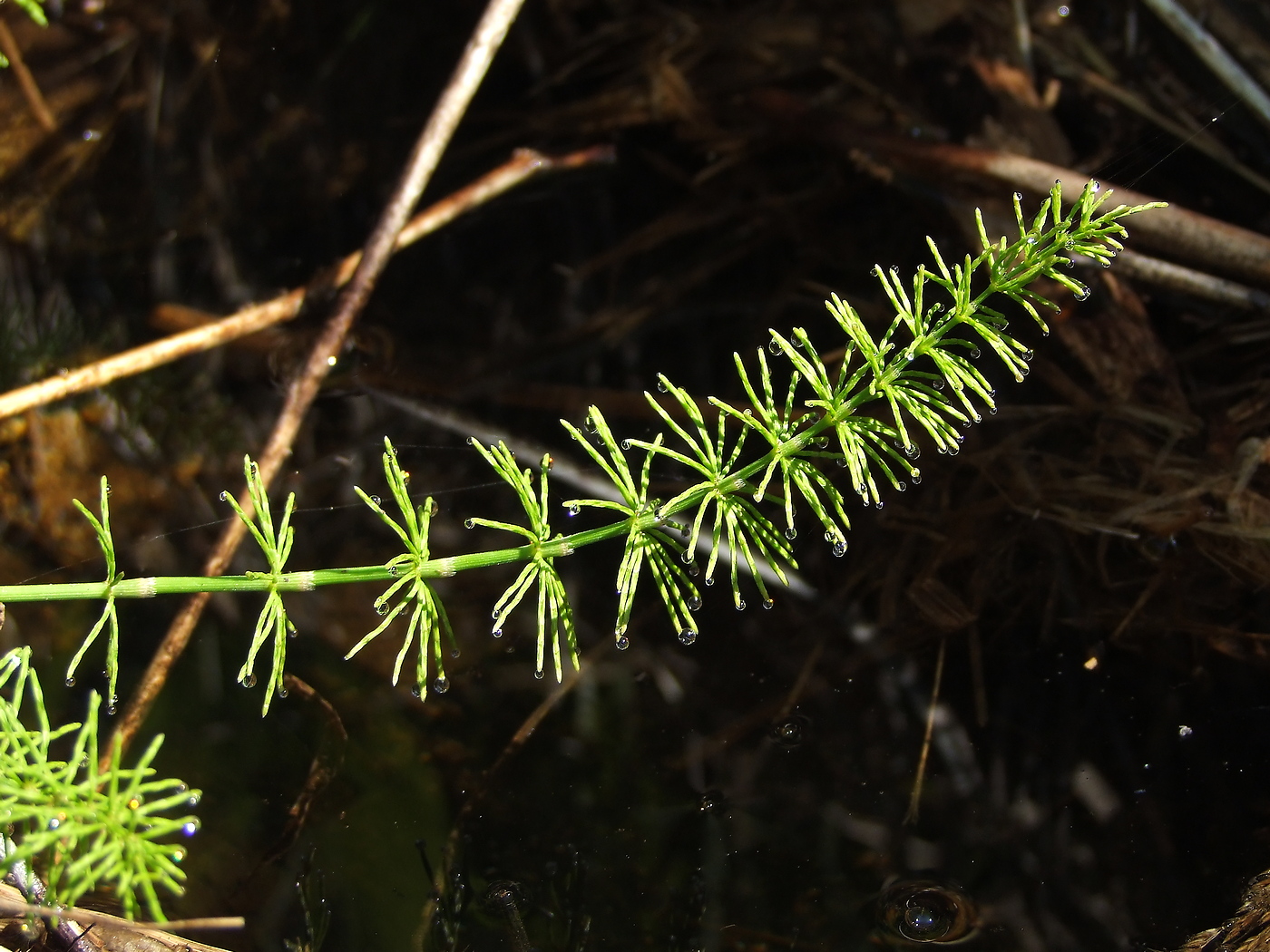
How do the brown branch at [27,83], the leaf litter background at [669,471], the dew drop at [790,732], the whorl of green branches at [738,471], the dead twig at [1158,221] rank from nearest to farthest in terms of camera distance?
the whorl of green branches at [738,471]
the leaf litter background at [669,471]
the dew drop at [790,732]
the dead twig at [1158,221]
the brown branch at [27,83]

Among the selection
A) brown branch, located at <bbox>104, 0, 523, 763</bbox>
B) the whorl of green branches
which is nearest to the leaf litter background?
brown branch, located at <bbox>104, 0, 523, 763</bbox>

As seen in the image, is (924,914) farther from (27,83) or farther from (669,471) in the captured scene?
(27,83)

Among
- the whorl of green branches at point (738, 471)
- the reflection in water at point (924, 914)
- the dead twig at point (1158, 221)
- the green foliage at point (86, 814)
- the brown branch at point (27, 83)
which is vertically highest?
the brown branch at point (27, 83)

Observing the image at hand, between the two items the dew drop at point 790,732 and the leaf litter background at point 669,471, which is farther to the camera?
the dew drop at point 790,732

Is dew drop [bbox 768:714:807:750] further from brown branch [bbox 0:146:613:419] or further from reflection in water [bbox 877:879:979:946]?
brown branch [bbox 0:146:613:419]

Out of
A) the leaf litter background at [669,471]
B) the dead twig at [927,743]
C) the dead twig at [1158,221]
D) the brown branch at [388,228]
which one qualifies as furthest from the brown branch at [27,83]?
the dead twig at [927,743]

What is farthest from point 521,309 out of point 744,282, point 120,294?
point 120,294

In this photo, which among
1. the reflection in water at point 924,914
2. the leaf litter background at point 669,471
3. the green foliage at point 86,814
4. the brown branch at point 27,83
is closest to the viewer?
the green foliage at point 86,814

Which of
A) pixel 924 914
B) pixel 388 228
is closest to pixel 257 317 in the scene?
pixel 388 228

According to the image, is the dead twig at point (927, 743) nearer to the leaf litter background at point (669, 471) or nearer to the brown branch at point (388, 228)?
the leaf litter background at point (669, 471)
